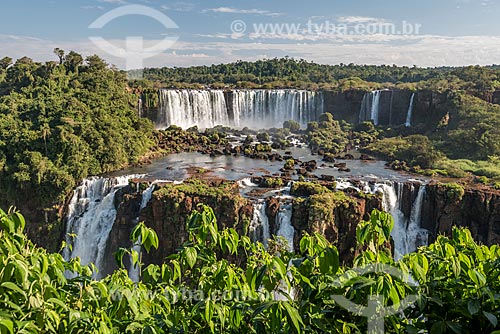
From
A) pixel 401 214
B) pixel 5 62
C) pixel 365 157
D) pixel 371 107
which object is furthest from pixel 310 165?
pixel 5 62

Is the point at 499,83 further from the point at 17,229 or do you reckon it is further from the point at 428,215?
the point at 17,229

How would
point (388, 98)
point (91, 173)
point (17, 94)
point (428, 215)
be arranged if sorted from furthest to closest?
point (388, 98) → point (17, 94) → point (91, 173) → point (428, 215)

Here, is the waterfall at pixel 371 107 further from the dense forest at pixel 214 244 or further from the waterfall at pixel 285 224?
the waterfall at pixel 285 224

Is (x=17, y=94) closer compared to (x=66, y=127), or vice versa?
(x=66, y=127)

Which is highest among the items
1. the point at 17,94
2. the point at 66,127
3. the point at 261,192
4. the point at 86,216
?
the point at 17,94

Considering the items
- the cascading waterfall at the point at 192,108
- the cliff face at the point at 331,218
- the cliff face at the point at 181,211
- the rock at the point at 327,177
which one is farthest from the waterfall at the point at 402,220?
the cascading waterfall at the point at 192,108

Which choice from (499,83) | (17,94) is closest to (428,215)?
(499,83)
